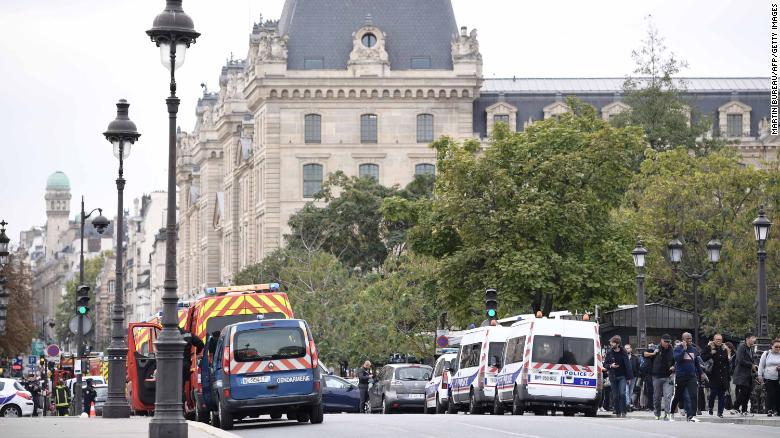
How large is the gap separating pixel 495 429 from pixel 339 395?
20358mm

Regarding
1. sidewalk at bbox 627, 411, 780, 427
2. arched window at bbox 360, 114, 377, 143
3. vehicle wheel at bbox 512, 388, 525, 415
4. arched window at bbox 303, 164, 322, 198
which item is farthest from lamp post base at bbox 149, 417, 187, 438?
arched window at bbox 360, 114, 377, 143

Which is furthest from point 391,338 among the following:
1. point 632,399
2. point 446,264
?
point 632,399

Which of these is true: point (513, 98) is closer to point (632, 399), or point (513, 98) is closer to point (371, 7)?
point (371, 7)

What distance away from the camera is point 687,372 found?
35625mm

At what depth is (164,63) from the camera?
89.9ft

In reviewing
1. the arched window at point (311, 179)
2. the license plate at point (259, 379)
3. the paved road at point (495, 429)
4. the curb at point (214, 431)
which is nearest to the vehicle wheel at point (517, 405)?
the paved road at point (495, 429)

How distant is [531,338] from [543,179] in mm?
20153

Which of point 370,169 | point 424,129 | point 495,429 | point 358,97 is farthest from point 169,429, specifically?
point 424,129

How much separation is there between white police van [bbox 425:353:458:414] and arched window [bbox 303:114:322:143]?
5606cm

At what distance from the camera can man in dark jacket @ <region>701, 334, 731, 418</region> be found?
36.9 metres

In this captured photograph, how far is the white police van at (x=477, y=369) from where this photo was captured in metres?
42.4

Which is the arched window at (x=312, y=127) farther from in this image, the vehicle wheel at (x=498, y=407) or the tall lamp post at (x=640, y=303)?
the vehicle wheel at (x=498, y=407)

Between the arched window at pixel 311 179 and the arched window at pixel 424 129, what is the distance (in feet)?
19.8

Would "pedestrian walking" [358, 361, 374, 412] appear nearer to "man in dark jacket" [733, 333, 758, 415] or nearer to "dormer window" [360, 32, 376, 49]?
"man in dark jacket" [733, 333, 758, 415]
